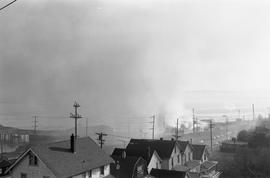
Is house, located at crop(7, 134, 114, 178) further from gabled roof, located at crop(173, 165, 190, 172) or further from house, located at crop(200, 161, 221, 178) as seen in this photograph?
house, located at crop(200, 161, 221, 178)

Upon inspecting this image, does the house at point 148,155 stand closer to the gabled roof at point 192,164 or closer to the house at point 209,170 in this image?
the gabled roof at point 192,164

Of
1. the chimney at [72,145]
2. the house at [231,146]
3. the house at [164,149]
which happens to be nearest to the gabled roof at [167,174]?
the house at [164,149]

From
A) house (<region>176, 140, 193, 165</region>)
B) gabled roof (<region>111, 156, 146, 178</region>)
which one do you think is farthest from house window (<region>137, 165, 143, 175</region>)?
house (<region>176, 140, 193, 165</region>)

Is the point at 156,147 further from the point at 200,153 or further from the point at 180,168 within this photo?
the point at 200,153

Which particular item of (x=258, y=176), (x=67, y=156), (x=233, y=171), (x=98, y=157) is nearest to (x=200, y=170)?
(x=233, y=171)

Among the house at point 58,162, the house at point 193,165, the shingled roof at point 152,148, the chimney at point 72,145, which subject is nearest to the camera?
the house at point 58,162

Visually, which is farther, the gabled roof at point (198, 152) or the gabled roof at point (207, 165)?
the gabled roof at point (198, 152)

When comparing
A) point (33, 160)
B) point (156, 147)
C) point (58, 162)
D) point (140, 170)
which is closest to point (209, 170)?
point (156, 147)
